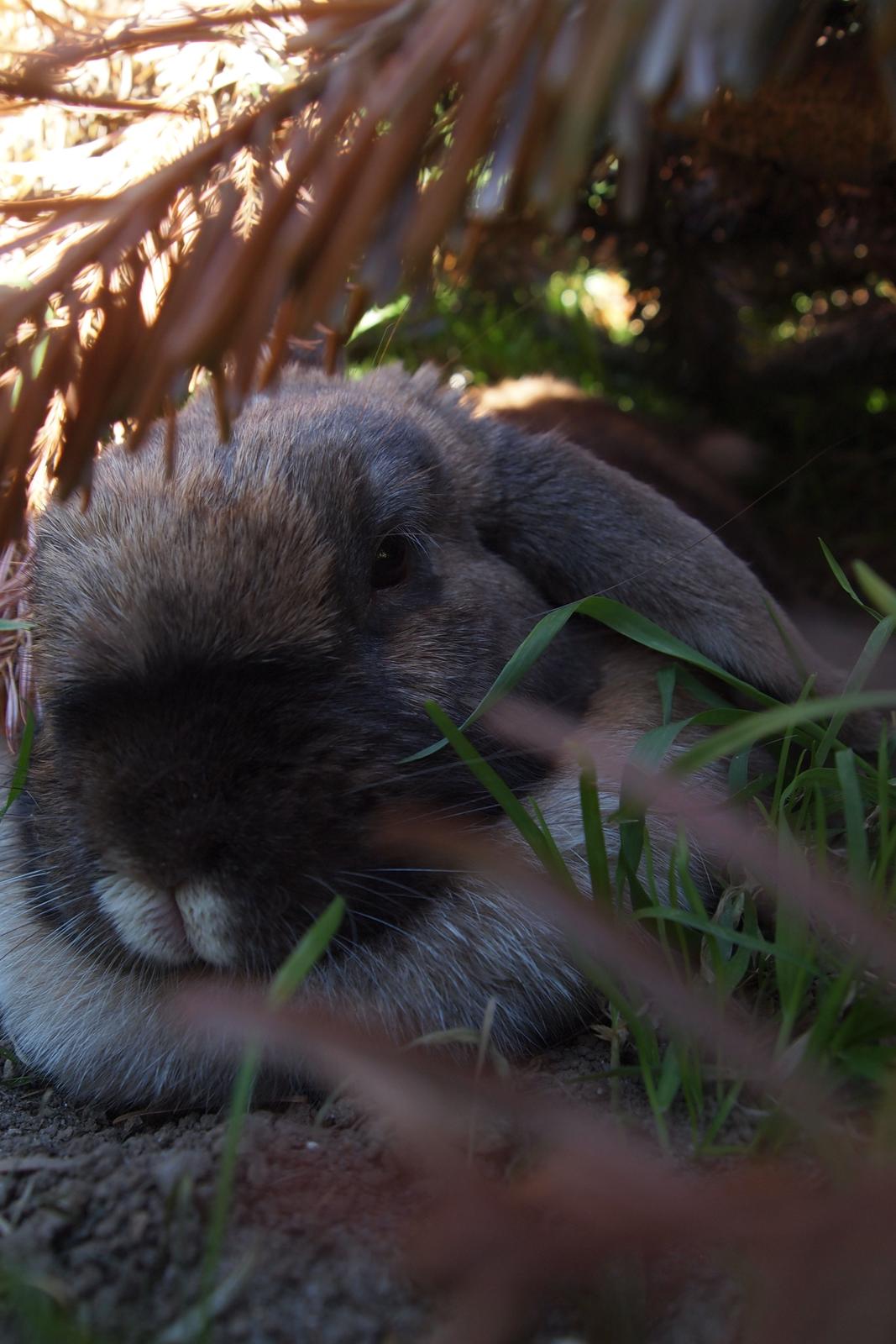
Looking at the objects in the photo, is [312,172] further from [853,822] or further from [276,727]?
[853,822]

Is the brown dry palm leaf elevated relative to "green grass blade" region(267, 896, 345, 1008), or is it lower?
elevated

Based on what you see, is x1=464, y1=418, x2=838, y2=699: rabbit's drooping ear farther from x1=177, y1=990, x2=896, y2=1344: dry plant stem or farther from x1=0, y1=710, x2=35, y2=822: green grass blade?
x1=177, y1=990, x2=896, y2=1344: dry plant stem

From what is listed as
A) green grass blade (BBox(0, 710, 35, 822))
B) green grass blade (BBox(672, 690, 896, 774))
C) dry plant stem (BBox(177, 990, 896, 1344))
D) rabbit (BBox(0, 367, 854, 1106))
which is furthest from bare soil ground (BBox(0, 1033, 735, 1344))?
green grass blade (BBox(0, 710, 35, 822))

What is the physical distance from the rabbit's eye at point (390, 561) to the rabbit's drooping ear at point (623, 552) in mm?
397

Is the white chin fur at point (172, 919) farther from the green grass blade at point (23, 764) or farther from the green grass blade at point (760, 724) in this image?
the green grass blade at point (760, 724)

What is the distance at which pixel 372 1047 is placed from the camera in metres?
1.48

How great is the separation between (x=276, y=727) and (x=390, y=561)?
0.58m

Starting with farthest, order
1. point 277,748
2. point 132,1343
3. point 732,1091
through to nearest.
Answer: point 277,748, point 732,1091, point 132,1343

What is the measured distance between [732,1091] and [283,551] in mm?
1215

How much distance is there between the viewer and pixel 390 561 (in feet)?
8.08

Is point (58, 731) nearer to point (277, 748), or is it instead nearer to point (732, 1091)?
point (277, 748)

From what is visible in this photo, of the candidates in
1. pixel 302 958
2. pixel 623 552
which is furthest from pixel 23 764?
pixel 623 552

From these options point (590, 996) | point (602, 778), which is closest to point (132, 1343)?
point (590, 996)

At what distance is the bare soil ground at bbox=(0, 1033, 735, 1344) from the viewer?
130cm
